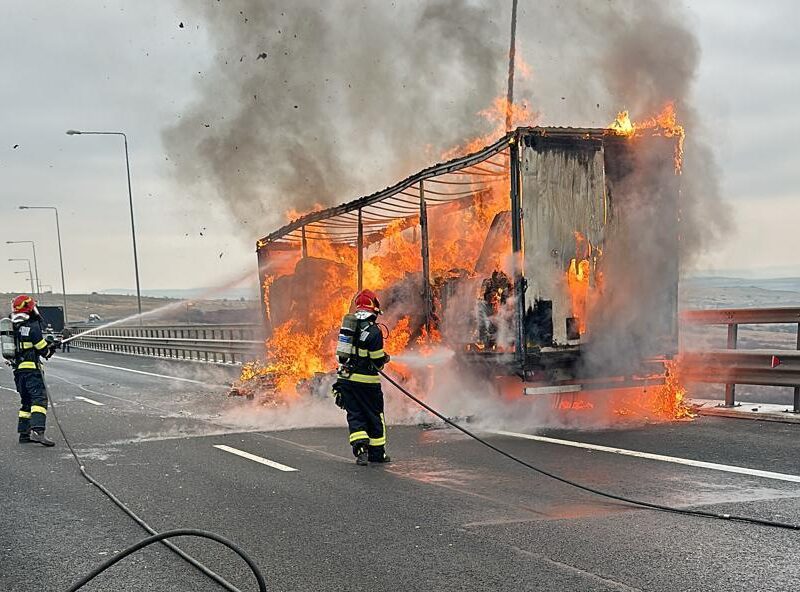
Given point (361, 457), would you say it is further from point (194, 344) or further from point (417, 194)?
point (194, 344)

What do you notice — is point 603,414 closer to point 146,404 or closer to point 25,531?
point 25,531

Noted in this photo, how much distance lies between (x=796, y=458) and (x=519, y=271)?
3.15 metres

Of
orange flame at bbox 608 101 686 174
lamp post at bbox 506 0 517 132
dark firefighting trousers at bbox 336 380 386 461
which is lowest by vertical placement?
dark firefighting trousers at bbox 336 380 386 461

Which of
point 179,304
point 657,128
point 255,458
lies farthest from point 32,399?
point 657,128

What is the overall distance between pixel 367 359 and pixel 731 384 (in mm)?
4549

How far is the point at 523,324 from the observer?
321 inches

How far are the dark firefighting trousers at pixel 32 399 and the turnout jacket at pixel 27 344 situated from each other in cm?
9

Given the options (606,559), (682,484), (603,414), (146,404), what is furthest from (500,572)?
(146,404)

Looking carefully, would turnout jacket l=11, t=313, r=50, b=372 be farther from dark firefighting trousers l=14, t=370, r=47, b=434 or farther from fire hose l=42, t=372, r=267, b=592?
fire hose l=42, t=372, r=267, b=592

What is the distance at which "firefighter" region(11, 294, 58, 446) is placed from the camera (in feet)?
30.5

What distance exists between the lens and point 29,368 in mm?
9312

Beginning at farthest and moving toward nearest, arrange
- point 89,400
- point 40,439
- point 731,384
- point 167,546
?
point 89,400, point 40,439, point 731,384, point 167,546

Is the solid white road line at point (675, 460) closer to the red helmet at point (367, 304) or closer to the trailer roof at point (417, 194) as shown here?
the red helmet at point (367, 304)

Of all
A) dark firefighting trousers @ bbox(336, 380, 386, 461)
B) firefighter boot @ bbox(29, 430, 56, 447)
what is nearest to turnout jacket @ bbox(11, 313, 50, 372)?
firefighter boot @ bbox(29, 430, 56, 447)
